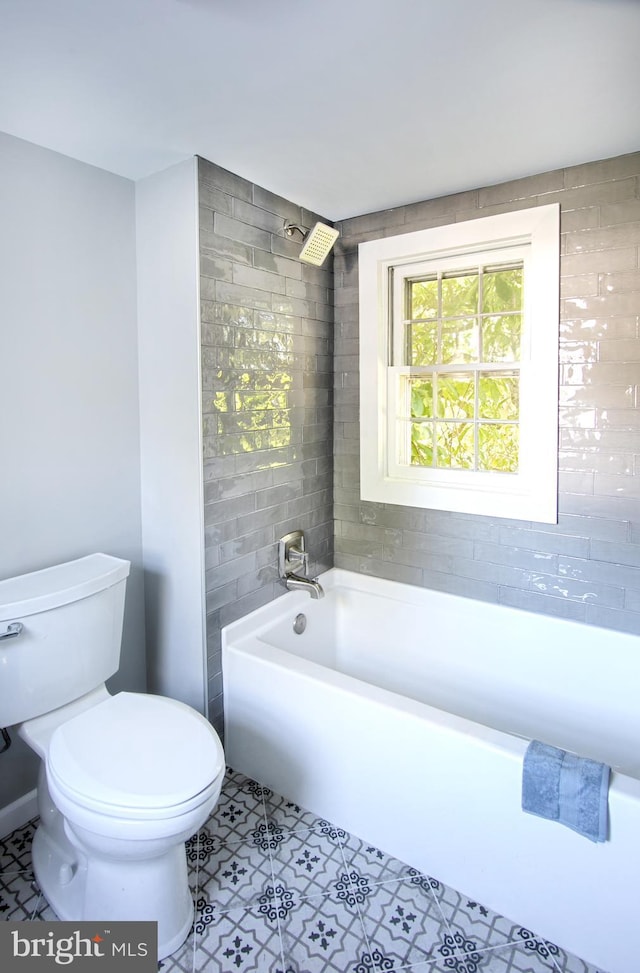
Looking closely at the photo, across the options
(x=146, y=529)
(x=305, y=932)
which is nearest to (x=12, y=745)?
(x=146, y=529)

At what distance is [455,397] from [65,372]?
1.70m

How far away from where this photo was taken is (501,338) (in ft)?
Answer: 8.41

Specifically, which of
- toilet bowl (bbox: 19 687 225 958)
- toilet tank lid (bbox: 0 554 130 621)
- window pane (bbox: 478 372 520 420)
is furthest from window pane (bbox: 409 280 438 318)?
toilet bowl (bbox: 19 687 225 958)

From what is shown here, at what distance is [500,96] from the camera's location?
1698mm

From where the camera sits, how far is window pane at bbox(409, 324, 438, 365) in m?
2.75

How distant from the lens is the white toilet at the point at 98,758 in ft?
4.85

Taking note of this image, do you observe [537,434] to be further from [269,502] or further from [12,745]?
[12,745]

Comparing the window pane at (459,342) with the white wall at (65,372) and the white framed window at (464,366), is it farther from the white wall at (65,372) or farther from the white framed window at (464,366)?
the white wall at (65,372)

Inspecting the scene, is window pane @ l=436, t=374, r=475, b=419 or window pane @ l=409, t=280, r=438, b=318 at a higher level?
window pane @ l=409, t=280, r=438, b=318

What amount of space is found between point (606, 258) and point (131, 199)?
187 cm

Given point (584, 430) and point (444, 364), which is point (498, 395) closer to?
point (444, 364)

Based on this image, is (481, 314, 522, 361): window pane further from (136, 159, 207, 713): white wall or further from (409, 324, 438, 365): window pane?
(136, 159, 207, 713): white wall

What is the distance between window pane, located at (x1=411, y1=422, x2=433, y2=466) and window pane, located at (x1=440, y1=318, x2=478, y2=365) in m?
0.33

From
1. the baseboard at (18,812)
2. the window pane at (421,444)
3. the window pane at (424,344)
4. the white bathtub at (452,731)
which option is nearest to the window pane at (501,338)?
the window pane at (424,344)
